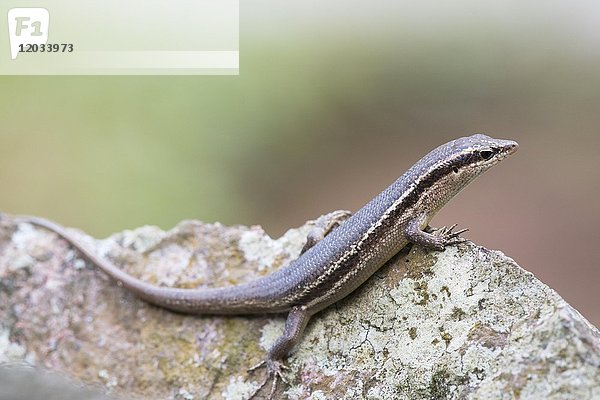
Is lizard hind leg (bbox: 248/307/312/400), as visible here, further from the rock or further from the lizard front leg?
the lizard front leg

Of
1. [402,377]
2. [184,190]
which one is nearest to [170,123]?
[184,190]

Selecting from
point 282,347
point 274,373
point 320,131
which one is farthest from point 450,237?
point 320,131

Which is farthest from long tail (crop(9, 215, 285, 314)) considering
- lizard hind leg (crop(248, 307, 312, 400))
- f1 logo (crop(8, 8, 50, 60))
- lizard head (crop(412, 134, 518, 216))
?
f1 logo (crop(8, 8, 50, 60))

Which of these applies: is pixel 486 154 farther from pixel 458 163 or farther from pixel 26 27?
pixel 26 27

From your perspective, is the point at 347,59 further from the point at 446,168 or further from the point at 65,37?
the point at 446,168

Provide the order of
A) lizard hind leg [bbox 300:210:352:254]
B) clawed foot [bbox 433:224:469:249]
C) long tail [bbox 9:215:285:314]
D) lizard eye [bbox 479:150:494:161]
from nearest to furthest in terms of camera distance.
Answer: clawed foot [bbox 433:224:469:249]
lizard eye [bbox 479:150:494:161]
long tail [bbox 9:215:285:314]
lizard hind leg [bbox 300:210:352:254]

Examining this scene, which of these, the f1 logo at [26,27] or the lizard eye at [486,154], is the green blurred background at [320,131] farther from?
the lizard eye at [486,154]
